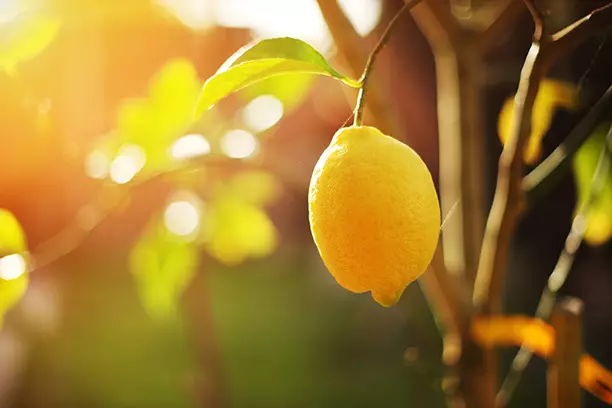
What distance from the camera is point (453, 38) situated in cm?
64

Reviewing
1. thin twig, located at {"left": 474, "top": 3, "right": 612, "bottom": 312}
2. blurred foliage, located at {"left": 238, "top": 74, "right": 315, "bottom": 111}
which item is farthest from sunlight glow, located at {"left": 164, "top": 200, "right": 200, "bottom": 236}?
thin twig, located at {"left": 474, "top": 3, "right": 612, "bottom": 312}

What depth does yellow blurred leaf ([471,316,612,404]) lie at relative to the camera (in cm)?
51

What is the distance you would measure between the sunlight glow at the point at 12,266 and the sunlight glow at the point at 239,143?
10.8 inches

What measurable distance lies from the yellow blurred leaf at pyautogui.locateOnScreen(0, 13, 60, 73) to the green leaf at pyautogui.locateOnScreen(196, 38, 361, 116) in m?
0.41

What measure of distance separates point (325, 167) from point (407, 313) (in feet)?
1.42

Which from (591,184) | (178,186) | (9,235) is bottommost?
(591,184)

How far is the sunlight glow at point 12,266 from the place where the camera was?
0.51m

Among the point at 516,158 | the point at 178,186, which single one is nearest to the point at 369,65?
the point at 516,158

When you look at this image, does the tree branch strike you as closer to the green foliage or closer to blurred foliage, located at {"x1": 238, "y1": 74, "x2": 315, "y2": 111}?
blurred foliage, located at {"x1": 238, "y1": 74, "x2": 315, "y2": 111}

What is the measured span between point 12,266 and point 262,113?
34cm

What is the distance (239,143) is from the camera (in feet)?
2.56

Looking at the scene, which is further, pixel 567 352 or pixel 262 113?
pixel 262 113

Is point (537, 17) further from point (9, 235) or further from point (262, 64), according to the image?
point (9, 235)

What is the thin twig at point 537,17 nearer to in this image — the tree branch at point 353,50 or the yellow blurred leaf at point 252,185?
the tree branch at point 353,50
